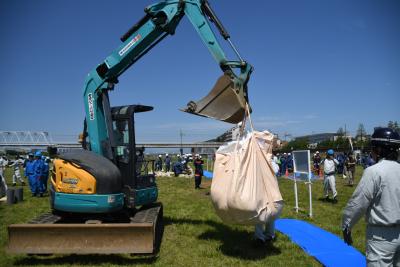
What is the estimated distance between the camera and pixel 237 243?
7387mm

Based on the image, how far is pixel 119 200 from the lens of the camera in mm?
6820

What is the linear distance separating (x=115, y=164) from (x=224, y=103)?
2.67 meters

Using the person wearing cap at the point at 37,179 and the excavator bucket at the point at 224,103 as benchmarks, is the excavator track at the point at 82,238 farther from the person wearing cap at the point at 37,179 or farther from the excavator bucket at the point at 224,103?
the person wearing cap at the point at 37,179

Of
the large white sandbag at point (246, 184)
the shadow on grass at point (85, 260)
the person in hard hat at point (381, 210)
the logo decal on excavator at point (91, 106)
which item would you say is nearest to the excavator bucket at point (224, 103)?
the large white sandbag at point (246, 184)

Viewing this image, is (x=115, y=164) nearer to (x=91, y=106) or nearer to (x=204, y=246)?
(x=91, y=106)

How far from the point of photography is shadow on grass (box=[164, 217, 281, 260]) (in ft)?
21.8

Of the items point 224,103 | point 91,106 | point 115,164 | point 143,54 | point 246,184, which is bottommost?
point 246,184

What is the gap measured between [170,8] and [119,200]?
4.04m

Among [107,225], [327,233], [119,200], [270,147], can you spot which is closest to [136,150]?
[119,200]

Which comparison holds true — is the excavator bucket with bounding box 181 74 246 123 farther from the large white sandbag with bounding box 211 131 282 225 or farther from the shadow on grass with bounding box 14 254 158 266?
the shadow on grass with bounding box 14 254 158 266

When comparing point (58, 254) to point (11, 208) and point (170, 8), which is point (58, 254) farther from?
point (11, 208)

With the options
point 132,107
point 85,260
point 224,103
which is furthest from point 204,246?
point 132,107

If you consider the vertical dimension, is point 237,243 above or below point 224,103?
below

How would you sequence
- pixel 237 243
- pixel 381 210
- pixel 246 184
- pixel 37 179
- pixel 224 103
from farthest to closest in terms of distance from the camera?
pixel 37 179 → pixel 237 243 → pixel 224 103 → pixel 246 184 → pixel 381 210
